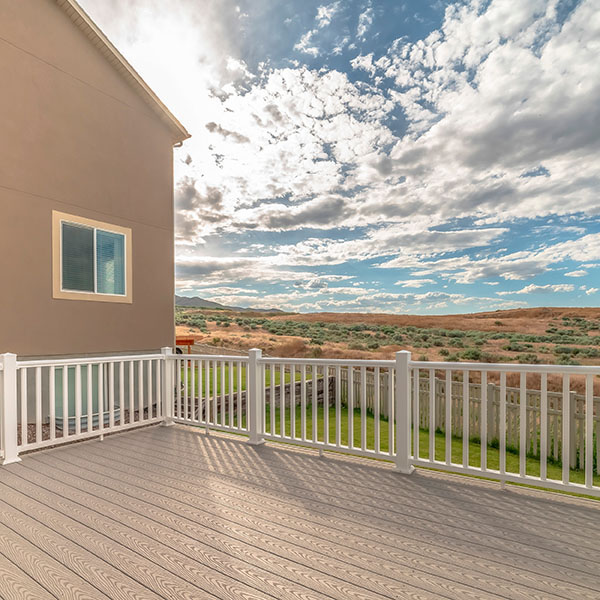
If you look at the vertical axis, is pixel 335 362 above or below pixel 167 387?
above

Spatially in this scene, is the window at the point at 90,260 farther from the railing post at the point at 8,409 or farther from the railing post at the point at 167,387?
the railing post at the point at 8,409

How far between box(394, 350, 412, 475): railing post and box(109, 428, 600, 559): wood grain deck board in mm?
146

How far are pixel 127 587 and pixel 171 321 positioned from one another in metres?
6.09

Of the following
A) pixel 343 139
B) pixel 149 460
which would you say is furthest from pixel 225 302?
pixel 149 460

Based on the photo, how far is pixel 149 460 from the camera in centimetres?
373

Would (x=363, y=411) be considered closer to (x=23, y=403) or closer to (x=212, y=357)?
(x=212, y=357)

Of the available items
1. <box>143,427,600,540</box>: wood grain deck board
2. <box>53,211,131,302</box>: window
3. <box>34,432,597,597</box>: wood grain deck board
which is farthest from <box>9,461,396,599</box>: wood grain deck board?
<box>53,211,131,302</box>: window

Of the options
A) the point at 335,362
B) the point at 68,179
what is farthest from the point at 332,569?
the point at 68,179

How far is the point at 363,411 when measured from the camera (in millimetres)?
3539

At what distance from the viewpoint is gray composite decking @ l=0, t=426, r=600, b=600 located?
6.01 feet

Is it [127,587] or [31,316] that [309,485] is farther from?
[31,316]

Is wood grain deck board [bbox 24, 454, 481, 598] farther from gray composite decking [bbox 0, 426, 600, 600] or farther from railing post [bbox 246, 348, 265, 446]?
railing post [bbox 246, 348, 265, 446]

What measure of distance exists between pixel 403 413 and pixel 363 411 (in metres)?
0.38

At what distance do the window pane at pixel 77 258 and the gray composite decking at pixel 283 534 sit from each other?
9.90 feet
